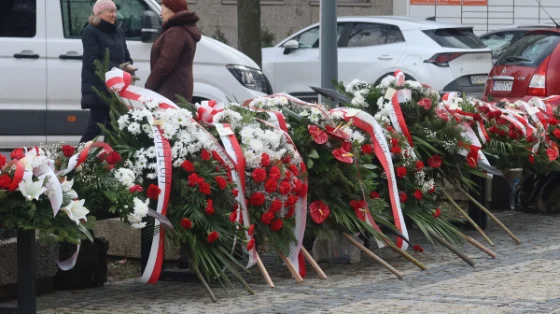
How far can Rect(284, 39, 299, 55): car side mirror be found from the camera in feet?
62.7

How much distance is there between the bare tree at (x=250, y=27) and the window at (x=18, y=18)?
7658 mm

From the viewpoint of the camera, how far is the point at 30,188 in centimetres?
572

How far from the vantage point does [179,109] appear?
6.83m

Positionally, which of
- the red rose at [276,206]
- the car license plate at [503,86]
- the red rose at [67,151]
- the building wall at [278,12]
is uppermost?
the building wall at [278,12]

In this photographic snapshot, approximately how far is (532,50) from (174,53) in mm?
5819

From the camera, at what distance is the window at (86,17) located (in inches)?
461

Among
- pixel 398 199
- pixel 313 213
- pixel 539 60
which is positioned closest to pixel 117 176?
pixel 313 213

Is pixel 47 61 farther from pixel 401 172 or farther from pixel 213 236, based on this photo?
pixel 213 236

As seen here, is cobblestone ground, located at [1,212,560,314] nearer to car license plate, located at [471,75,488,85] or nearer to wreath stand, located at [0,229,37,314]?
wreath stand, located at [0,229,37,314]

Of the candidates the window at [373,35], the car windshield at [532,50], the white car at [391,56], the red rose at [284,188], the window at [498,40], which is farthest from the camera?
the window at [498,40]

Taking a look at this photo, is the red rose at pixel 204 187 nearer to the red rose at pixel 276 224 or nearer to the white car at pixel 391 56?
the red rose at pixel 276 224

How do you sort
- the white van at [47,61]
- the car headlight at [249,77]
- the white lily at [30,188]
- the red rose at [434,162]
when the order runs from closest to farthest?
the white lily at [30,188] → the red rose at [434,162] → the white van at [47,61] → the car headlight at [249,77]

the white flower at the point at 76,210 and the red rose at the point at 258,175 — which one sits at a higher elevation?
the red rose at the point at 258,175

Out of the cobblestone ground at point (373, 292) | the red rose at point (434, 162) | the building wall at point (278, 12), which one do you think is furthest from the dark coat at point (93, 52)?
the building wall at point (278, 12)
